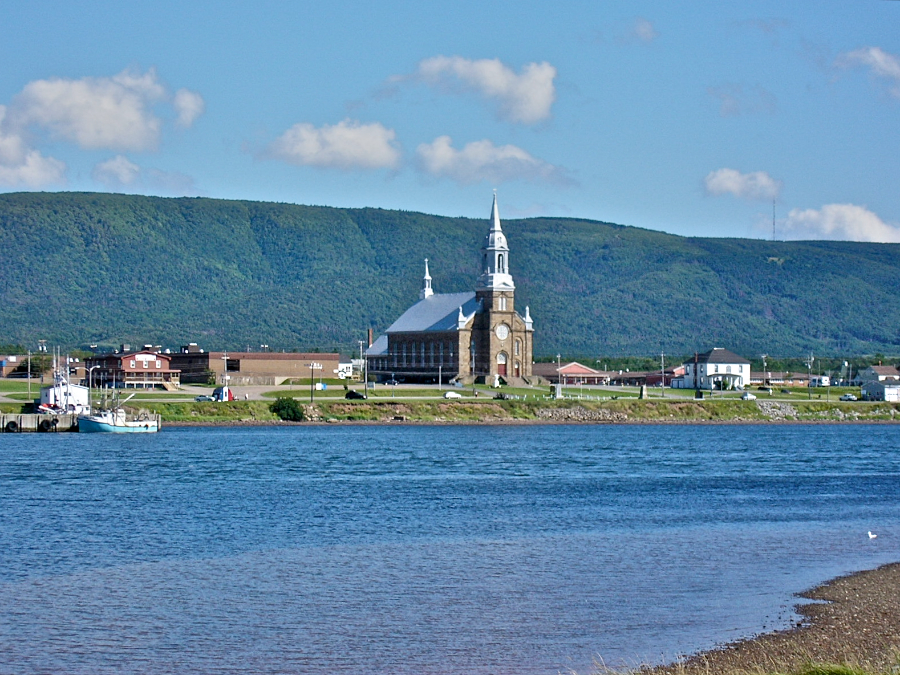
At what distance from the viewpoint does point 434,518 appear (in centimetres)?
4162

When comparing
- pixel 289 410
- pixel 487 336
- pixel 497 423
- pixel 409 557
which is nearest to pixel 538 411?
pixel 497 423

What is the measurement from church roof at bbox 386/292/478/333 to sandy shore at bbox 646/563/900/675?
99.2 metres

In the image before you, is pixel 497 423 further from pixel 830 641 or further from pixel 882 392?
pixel 830 641

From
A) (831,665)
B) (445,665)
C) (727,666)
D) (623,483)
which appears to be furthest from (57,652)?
(623,483)

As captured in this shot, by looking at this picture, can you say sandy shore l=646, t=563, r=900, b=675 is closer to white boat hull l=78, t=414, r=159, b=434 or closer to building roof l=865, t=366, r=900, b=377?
white boat hull l=78, t=414, r=159, b=434

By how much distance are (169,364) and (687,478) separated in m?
82.5

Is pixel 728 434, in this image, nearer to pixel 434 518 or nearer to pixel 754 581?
pixel 434 518

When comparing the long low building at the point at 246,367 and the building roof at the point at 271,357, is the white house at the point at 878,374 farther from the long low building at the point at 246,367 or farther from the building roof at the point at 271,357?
the long low building at the point at 246,367

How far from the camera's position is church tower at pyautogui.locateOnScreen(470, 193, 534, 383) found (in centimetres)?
12388

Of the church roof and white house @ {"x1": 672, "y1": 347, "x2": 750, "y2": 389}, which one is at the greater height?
the church roof

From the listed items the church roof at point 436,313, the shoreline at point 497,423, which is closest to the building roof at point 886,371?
the shoreline at point 497,423

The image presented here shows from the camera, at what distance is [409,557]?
33.4m

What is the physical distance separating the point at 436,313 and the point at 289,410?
133 ft

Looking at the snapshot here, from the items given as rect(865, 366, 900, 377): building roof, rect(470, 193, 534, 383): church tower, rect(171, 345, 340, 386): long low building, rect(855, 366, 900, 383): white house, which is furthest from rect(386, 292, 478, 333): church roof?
rect(865, 366, 900, 377): building roof
